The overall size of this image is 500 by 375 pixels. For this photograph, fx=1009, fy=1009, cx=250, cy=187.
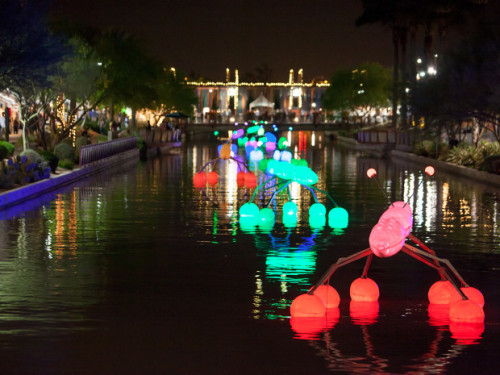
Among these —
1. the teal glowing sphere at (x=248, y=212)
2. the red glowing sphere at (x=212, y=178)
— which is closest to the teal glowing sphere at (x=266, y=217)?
the teal glowing sphere at (x=248, y=212)

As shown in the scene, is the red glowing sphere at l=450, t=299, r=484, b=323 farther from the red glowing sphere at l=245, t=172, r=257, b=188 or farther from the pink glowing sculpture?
the red glowing sphere at l=245, t=172, r=257, b=188

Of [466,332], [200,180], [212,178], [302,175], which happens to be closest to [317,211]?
[302,175]

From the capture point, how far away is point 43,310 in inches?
422

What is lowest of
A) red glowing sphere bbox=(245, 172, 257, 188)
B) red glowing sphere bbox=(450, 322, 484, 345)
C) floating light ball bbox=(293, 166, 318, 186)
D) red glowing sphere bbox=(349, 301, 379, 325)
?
red glowing sphere bbox=(450, 322, 484, 345)

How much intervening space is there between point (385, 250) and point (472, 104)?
29.4 meters

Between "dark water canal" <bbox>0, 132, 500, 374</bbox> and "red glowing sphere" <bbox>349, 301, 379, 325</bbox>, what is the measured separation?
0.07 metres

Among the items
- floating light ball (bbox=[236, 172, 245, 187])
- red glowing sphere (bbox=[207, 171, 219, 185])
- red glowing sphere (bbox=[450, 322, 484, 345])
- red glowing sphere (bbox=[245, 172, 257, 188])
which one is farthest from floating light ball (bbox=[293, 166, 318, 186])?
red glowing sphere (bbox=[207, 171, 219, 185])

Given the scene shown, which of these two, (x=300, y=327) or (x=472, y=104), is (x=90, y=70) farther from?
(x=300, y=327)

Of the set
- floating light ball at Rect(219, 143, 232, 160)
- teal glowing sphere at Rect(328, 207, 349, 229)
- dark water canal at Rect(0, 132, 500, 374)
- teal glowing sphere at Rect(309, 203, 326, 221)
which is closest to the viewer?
dark water canal at Rect(0, 132, 500, 374)

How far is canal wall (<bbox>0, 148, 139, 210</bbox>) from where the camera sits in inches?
966

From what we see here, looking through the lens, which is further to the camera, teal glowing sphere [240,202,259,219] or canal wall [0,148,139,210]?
canal wall [0,148,139,210]

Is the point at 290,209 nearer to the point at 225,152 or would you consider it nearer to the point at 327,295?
the point at 225,152

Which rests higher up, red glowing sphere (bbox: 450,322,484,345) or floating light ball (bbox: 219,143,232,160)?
floating light ball (bbox: 219,143,232,160)

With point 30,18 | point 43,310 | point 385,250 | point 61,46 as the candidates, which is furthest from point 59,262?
point 61,46
